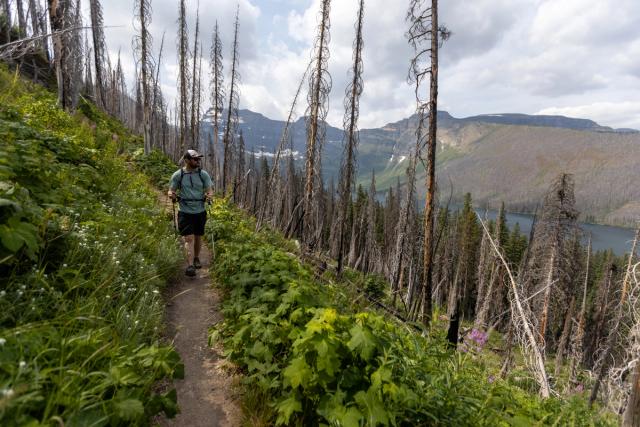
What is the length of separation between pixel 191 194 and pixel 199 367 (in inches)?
131

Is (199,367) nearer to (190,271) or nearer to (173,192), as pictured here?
(190,271)

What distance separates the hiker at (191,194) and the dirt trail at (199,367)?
1.07 m

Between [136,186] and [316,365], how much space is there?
8.02 metres

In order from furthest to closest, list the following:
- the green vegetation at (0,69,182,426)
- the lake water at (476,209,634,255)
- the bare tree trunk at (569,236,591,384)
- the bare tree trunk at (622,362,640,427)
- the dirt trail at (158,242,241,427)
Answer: the lake water at (476,209,634,255) → the bare tree trunk at (569,236,591,384) → the bare tree trunk at (622,362,640,427) → the dirt trail at (158,242,241,427) → the green vegetation at (0,69,182,426)

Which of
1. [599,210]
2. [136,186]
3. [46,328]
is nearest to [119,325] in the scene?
[46,328]

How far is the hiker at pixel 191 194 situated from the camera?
597 cm

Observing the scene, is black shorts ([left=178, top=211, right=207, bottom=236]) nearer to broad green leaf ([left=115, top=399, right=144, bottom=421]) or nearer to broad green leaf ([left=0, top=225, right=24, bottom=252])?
broad green leaf ([left=0, top=225, right=24, bottom=252])

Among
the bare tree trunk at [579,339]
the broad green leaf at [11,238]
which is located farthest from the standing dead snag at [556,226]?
the broad green leaf at [11,238]

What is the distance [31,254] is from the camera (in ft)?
7.94

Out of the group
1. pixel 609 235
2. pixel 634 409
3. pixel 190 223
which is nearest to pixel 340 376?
pixel 634 409

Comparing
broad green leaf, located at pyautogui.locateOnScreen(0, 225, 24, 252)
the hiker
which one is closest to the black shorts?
the hiker

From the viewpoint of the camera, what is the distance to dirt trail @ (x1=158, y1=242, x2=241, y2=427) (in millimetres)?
2857

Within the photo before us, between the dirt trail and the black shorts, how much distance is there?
102 centimetres

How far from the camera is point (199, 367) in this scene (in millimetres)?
3553
